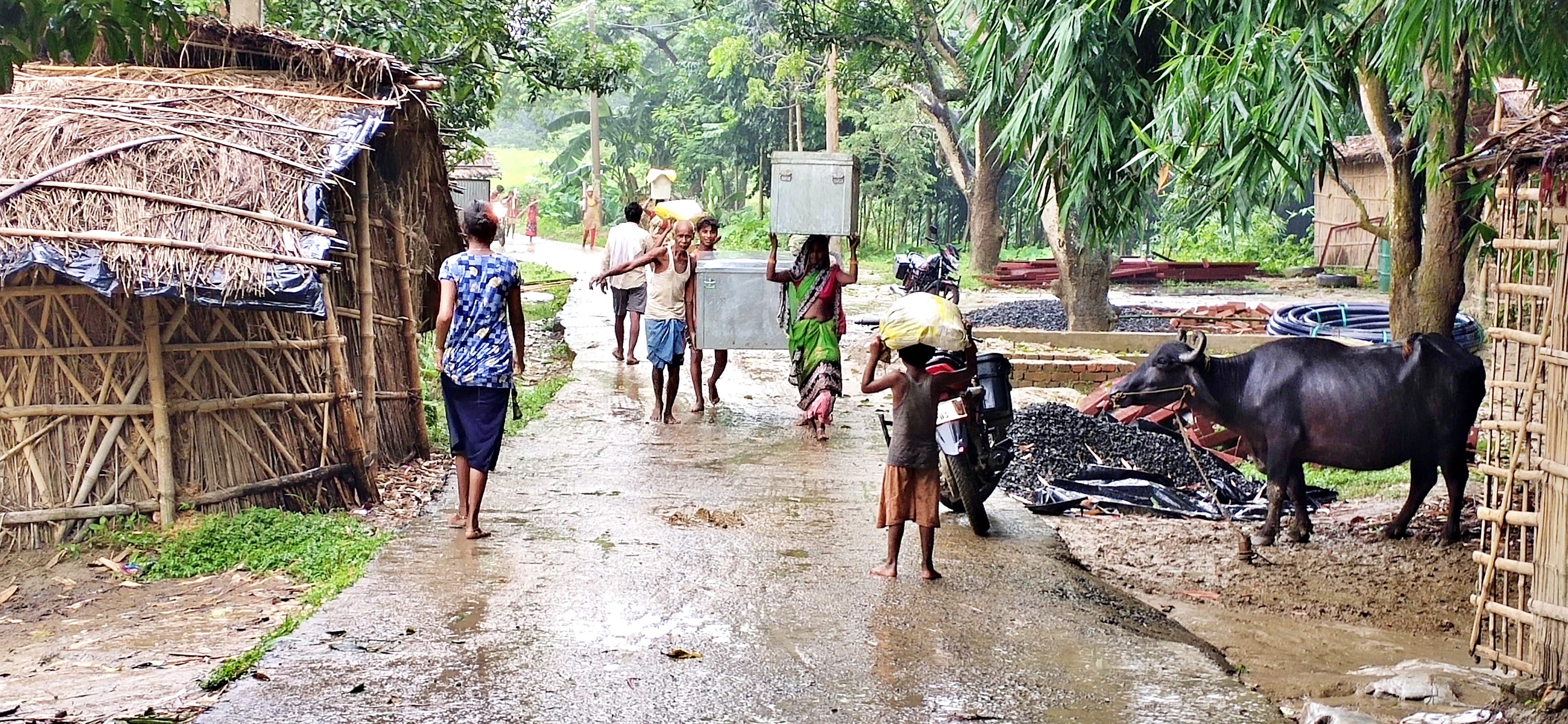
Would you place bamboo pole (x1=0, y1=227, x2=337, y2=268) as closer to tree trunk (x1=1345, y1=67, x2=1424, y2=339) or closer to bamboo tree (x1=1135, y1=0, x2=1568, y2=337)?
bamboo tree (x1=1135, y1=0, x2=1568, y2=337)

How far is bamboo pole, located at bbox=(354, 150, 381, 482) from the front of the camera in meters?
8.45

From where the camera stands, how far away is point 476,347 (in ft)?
23.5

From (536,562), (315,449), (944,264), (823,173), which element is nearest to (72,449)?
(315,449)

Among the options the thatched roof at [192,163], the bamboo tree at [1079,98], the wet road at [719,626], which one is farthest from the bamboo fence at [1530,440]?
the thatched roof at [192,163]

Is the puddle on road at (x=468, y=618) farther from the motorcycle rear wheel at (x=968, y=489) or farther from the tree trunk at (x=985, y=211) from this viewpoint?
the tree trunk at (x=985, y=211)

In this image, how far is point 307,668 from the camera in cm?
511

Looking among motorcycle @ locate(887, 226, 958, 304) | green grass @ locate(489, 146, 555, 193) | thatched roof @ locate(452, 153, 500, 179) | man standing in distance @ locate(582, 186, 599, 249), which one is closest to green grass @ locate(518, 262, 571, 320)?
thatched roof @ locate(452, 153, 500, 179)

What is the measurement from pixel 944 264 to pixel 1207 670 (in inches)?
406

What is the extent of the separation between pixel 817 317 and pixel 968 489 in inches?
122

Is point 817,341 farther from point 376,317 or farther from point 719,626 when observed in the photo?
point 719,626

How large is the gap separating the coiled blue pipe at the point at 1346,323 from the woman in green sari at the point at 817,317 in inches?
300

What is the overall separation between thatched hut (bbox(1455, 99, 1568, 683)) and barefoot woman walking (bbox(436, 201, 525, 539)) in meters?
4.51

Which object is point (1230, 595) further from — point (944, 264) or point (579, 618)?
point (944, 264)

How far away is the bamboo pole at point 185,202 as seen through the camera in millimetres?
6828
